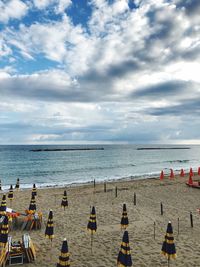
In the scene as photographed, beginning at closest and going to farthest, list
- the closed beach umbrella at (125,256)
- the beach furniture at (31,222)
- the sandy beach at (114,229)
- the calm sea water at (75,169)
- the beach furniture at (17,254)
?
the closed beach umbrella at (125,256) < the beach furniture at (17,254) < the sandy beach at (114,229) < the beach furniture at (31,222) < the calm sea water at (75,169)

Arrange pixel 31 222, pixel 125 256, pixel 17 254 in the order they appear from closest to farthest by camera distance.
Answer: pixel 125 256
pixel 17 254
pixel 31 222

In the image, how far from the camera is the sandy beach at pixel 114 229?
10.6 meters

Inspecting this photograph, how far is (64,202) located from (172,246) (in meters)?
9.13

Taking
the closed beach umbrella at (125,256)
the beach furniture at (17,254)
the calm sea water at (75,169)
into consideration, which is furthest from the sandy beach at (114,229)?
the calm sea water at (75,169)

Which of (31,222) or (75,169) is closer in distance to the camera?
(31,222)

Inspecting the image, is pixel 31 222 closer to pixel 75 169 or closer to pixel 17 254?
pixel 17 254

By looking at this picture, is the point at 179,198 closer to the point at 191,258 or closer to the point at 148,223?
the point at 148,223

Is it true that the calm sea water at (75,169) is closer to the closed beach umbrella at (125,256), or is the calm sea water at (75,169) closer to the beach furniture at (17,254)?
the beach furniture at (17,254)

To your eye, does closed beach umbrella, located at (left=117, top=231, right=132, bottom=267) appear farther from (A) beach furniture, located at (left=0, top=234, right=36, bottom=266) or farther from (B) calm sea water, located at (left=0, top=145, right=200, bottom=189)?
(B) calm sea water, located at (left=0, top=145, right=200, bottom=189)

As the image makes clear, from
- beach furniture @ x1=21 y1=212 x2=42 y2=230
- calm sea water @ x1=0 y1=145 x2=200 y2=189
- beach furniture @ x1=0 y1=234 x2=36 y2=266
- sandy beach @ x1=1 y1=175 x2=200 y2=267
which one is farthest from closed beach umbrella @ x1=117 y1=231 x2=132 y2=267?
calm sea water @ x1=0 y1=145 x2=200 y2=189

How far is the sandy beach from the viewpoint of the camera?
1055 cm

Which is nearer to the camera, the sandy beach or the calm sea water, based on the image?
the sandy beach

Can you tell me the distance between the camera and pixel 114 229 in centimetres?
1420

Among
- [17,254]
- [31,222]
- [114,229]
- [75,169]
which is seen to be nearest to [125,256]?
[17,254]
